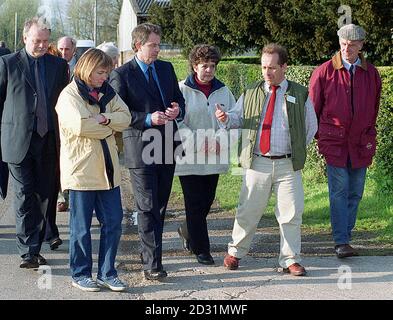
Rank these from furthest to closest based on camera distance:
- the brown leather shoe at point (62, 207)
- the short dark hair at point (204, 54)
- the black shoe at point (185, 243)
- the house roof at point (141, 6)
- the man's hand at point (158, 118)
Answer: the house roof at point (141, 6) < the brown leather shoe at point (62, 207) < the black shoe at point (185, 243) < the short dark hair at point (204, 54) < the man's hand at point (158, 118)

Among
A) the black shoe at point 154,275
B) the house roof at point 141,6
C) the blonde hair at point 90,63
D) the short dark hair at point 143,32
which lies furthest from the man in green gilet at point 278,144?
the house roof at point 141,6

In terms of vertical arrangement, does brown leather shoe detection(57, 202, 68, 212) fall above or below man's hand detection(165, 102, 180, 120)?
below

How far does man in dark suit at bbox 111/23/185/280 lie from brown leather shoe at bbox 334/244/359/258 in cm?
168

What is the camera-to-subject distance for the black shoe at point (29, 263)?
6.00 m

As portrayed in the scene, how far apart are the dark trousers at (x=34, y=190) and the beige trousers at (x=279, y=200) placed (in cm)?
173

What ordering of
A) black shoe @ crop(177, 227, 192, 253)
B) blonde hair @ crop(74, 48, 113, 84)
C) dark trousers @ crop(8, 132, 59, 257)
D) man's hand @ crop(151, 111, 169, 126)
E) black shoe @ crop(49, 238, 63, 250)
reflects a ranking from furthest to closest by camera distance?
black shoe @ crop(49, 238, 63, 250) < black shoe @ crop(177, 227, 192, 253) < dark trousers @ crop(8, 132, 59, 257) < man's hand @ crop(151, 111, 169, 126) < blonde hair @ crop(74, 48, 113, 84)

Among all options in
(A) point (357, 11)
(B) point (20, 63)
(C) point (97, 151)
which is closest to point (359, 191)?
(C) point (97, 151)

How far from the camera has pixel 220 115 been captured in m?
5.69

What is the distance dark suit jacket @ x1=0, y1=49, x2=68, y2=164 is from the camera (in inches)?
236

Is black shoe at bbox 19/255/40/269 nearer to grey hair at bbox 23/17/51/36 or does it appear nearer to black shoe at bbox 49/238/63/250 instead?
black shoe at bbox 49/238/63/250

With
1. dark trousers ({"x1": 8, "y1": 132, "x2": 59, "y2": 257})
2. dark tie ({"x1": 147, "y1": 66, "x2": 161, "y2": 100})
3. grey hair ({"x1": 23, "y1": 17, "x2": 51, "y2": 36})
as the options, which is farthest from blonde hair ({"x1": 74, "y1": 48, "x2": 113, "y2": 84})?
dark trousers ({"x1": 8, "y1": 132, "x2": 59, "y2": 257})

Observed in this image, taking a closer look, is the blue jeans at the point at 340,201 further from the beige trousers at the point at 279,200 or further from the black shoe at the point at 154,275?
the black shoe at the point at 154,275

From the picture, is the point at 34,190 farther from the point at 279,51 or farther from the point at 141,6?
the point at 141,6
